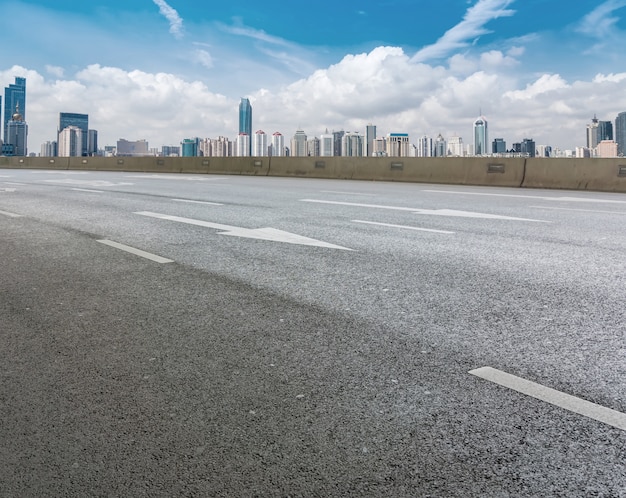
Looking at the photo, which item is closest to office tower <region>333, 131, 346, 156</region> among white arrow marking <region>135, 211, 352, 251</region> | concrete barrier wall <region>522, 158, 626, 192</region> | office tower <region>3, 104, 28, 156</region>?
concrete barrier wall <region>522, 158, 626, 192</region>

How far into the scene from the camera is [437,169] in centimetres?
2212

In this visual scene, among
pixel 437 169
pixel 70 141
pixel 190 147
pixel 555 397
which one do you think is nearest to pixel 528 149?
pixel 437 169

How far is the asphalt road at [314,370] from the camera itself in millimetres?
2166

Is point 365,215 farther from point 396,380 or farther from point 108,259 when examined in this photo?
point 396,380

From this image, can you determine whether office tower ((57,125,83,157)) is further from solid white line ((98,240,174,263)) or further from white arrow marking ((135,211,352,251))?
solid white line ((98,240,174,263))

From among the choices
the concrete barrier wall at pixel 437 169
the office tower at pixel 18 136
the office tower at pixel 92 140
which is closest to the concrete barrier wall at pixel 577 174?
the concrete barrier wall at pixel 437 169

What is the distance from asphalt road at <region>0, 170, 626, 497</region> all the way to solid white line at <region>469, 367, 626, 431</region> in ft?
0.04

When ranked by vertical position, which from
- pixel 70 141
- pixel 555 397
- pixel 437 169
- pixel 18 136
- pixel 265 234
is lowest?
pixel 555 397

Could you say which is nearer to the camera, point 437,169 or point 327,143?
point 437,169

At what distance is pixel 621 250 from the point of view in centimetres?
680

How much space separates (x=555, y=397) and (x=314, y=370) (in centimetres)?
115

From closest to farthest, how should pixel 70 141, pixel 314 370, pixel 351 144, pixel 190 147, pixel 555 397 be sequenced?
pixel 555 397, pixel 314 370, pixel 351 144, pixel 190 147, pixel 70 141

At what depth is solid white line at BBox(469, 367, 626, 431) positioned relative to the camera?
255 cm

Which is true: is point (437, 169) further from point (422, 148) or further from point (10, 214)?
point (422, 148)
